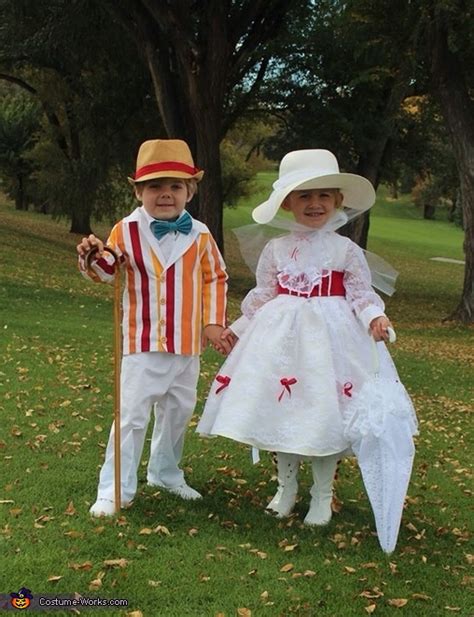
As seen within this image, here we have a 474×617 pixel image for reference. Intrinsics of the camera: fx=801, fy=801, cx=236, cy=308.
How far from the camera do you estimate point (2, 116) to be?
109ft

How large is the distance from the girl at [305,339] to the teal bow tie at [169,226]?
1.33 ft

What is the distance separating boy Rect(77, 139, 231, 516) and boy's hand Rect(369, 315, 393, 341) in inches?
37.8

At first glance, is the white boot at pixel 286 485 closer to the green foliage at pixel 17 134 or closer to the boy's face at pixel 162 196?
the boy's face at pixel 162 196

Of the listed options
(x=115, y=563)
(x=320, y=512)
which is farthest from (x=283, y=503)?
(x=115, y=563)

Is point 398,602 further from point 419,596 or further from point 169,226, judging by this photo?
point 169,226

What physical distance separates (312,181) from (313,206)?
0.17 meters

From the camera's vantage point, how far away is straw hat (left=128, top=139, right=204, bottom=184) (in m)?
4.23

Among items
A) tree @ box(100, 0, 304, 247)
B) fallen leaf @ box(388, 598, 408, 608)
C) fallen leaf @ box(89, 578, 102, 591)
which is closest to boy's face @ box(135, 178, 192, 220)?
fallen leaf @ box(89, 578, 102, 591)

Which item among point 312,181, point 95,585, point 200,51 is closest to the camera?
point 95,585

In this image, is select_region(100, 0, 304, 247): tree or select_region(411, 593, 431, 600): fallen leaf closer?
select_region(411, 593, 431, 600): fallen leaf

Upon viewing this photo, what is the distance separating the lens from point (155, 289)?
430cm

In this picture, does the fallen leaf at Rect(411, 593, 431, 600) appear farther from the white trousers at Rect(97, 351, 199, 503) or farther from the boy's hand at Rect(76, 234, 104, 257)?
the boy's hand at Rect(76, 234, 104, 257)

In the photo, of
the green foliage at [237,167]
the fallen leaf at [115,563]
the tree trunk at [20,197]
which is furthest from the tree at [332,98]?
the tree trunk at [20,197]

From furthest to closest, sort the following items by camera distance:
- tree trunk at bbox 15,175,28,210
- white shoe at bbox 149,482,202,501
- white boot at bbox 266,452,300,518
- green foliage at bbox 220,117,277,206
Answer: tree trunk at bbox 15,175,28,210
green foliage at bbox 220,117,277,206
white shoe at bbox 149,482,202,501
white boot at bbox 266,452,300,518
